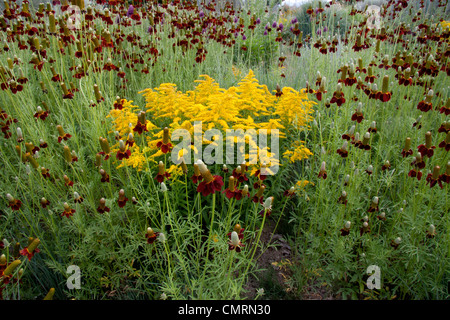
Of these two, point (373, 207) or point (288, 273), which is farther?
point (288, 273)

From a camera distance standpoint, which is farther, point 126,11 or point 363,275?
point 126,11

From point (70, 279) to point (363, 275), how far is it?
90.4 inches

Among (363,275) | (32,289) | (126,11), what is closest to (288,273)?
(363,275)

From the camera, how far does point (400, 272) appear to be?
213cm

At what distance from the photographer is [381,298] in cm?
215

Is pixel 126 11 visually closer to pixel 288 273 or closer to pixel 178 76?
pixel 178 76

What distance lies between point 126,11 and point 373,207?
4900mm

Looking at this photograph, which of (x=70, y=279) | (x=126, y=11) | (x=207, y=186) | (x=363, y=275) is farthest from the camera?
(x=126, y=11)
